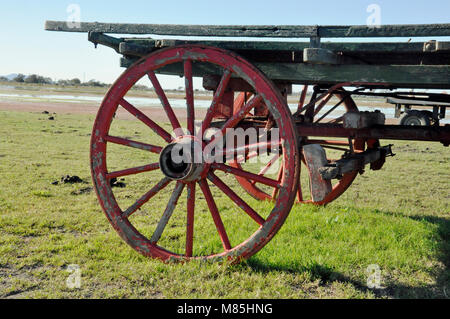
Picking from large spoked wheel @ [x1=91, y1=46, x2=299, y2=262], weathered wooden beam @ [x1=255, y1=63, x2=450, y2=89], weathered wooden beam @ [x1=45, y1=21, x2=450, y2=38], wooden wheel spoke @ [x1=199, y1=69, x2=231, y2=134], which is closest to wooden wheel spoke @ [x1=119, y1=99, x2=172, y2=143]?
large spoked wheel @ [x1=91, y1=46, x2=299, y2=262]

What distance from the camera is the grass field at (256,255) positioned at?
2979 millimetres

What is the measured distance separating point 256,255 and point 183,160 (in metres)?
1.04

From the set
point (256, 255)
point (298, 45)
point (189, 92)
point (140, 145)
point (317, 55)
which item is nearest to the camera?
point (317, 55)

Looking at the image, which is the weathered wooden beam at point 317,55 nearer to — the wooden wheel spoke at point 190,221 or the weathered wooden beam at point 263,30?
the weathered wooden beam at point 263,30

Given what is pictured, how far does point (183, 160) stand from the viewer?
3.05 meters

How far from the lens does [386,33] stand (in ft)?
8.72

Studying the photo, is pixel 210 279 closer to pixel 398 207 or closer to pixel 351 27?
pixel 351 27

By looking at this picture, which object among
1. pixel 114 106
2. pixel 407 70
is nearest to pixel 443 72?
pixel 407 70

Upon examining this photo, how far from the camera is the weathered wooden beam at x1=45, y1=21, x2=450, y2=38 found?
2574mm

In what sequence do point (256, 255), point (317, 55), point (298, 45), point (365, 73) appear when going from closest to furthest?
point (317, 55), point (365, 73), point (298, 45), point (256, 255)

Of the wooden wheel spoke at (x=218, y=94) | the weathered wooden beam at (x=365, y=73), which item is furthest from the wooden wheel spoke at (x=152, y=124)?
the weathered wooden beam at (x=365, y=73)

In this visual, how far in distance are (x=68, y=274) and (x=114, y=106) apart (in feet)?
4.40

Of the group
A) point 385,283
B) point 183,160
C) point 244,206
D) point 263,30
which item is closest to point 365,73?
point 263,30

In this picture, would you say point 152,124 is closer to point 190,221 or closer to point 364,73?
point 190,221
